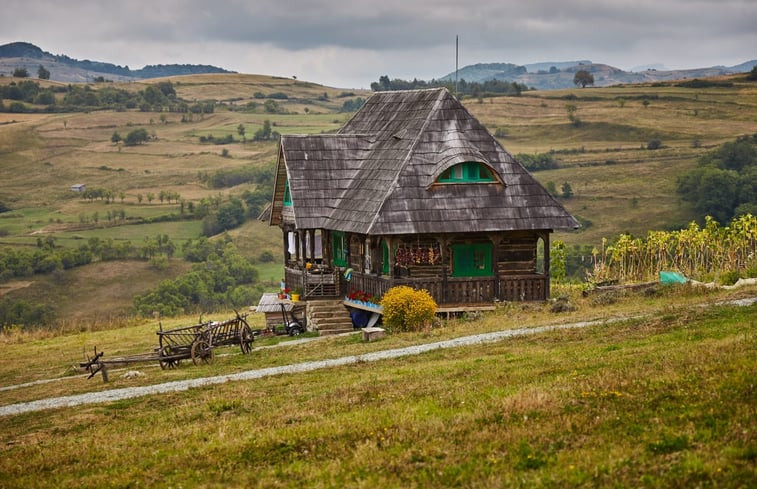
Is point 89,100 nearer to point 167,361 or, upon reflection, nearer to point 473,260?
point 473,260

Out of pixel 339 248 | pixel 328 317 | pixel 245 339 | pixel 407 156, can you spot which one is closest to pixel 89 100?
pixel 339 248

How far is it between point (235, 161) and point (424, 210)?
4776 inches

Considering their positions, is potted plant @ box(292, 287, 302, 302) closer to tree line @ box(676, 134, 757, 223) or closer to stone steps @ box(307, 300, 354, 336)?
stone steps @ box(307, 300, 354, 336)

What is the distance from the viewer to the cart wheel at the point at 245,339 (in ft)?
111

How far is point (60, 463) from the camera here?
17.1 metres

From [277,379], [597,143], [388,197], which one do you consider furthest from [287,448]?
[597,143]

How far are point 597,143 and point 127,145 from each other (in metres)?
76.5

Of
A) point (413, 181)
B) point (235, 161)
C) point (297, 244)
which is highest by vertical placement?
point (413, 181)

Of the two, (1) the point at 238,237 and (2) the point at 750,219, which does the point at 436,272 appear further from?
(1) the point at 238,237

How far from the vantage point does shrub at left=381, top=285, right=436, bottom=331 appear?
34.0 metres

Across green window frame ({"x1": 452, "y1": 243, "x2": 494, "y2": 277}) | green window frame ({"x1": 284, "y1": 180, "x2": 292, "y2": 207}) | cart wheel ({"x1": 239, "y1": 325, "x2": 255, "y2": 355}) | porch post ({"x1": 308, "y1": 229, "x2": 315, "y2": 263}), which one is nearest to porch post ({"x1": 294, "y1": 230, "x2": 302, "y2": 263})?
porch post ({"x1": 308, "y1": 229, "x2": 315, "y2": 263})

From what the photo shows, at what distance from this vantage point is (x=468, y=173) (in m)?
37.5

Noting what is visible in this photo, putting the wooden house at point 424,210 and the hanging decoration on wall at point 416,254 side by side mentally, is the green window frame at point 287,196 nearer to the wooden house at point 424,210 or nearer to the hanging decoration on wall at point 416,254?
the wooden house at point 424,210

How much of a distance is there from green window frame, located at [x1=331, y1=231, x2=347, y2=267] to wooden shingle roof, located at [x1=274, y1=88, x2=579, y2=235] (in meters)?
2.09
